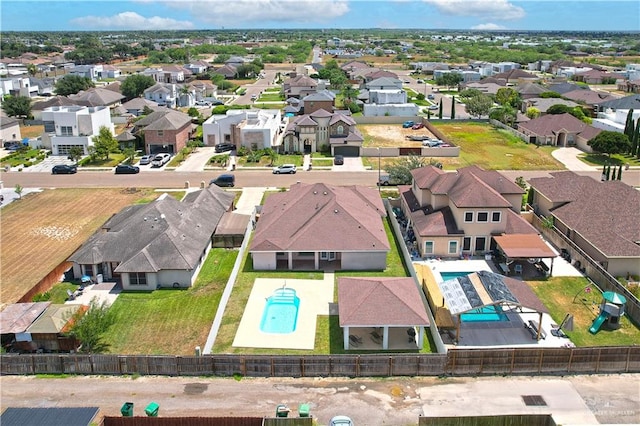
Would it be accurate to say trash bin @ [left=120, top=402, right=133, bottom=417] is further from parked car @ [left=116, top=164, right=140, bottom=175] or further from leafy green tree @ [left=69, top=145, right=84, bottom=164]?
leafy green tree @ [left=69, top=145, right=84, bottom=164]

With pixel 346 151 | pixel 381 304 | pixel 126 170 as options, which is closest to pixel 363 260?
pixel 381 304

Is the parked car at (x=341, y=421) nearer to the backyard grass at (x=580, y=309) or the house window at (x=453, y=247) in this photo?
the backyard grass at (x=580, y=309)

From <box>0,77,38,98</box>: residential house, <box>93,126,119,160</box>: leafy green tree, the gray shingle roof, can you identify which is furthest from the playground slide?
<box>0,77,38,98</box>: residential house

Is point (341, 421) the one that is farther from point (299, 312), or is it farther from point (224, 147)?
point (224, 147)

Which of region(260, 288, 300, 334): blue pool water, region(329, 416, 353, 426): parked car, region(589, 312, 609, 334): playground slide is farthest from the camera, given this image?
region(260, 288, 300, 334): blue pool water

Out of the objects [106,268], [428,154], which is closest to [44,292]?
[106,268]

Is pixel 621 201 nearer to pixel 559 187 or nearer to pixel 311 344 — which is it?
pixel 559 187
